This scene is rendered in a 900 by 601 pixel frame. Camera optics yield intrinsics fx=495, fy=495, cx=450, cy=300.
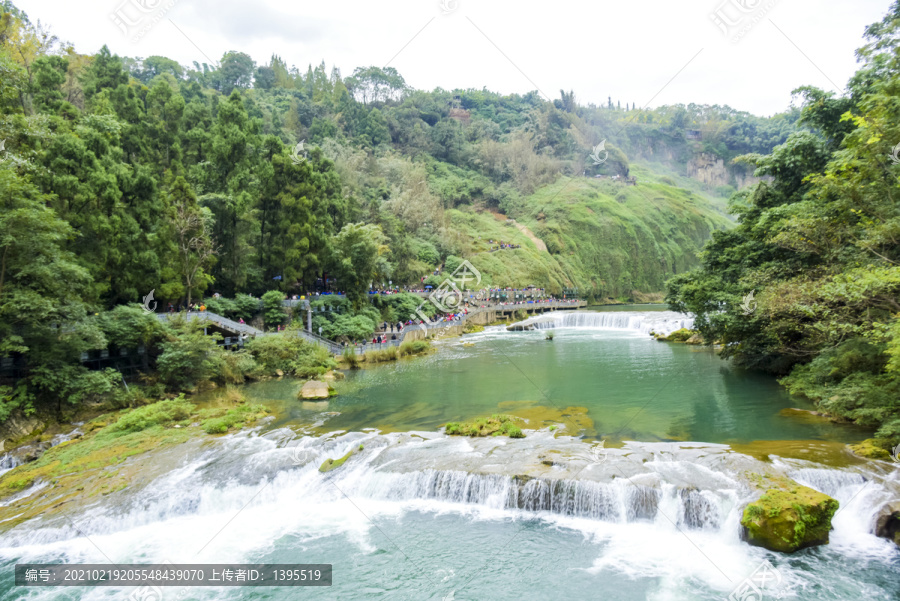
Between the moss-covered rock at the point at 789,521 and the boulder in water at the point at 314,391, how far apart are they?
14.6 metres

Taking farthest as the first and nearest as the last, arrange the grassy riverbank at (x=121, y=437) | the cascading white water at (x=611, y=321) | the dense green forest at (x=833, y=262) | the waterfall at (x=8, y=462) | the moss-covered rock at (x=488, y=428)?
1. the cascading white water at (x=611, y=321)
2. the moss-covered rock at (x=488, y=428)
3. the waterfall at (x=8, y=462)
4. the dense green forest at (x=833, y=262)
5. the grassy riverbank at (x=121, y=437)

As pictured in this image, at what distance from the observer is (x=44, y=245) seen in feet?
51.6

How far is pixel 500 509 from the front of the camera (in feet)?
35.9

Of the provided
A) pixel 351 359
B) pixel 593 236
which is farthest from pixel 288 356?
pixel 593 236

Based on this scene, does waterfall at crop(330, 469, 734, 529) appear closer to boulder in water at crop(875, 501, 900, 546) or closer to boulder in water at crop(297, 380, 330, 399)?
boulder in water at crop(875, 501, 900, 546)

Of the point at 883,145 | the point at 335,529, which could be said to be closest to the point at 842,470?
the point at 883,145

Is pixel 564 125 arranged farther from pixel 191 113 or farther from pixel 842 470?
pixel 842 470

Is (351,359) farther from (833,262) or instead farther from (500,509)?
(833,262)

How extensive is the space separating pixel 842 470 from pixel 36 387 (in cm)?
2236

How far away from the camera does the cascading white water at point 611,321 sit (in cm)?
3750

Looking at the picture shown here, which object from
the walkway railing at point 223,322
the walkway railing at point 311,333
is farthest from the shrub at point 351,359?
the walkway railing at point 223,322

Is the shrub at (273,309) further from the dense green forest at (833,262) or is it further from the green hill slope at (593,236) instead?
the green hill slope at (593,236)

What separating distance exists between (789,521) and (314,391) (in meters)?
15.6

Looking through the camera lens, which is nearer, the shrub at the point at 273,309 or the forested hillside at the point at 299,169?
the forested hillside at the point at 299,169
